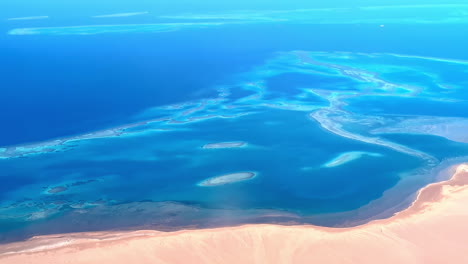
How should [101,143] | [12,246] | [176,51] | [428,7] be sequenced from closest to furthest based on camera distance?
[12,246] < [101,143] < [176,51] < [428,7]

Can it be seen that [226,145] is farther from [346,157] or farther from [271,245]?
[271,245]

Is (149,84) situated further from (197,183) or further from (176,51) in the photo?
(197,183)

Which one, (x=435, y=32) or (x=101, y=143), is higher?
(x=435, y=32)

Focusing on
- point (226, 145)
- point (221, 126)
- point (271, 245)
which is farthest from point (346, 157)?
point (271, 245)

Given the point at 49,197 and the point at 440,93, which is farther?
the point at 440,93

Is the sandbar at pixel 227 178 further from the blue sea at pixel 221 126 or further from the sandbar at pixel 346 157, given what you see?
the sandbar at pixel 346 157

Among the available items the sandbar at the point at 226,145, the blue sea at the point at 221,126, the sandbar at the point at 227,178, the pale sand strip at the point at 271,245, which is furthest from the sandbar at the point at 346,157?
the pale sand strip at the point at 271,245

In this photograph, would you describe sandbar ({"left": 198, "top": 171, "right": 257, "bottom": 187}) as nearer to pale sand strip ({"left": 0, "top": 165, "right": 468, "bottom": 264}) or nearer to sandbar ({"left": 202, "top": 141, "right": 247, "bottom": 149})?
sandbar ({"left": 202, "top": 141, "right": 247, "bottom": 149})

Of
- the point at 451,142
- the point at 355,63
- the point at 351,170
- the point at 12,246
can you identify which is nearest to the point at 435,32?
the point at 355,63
